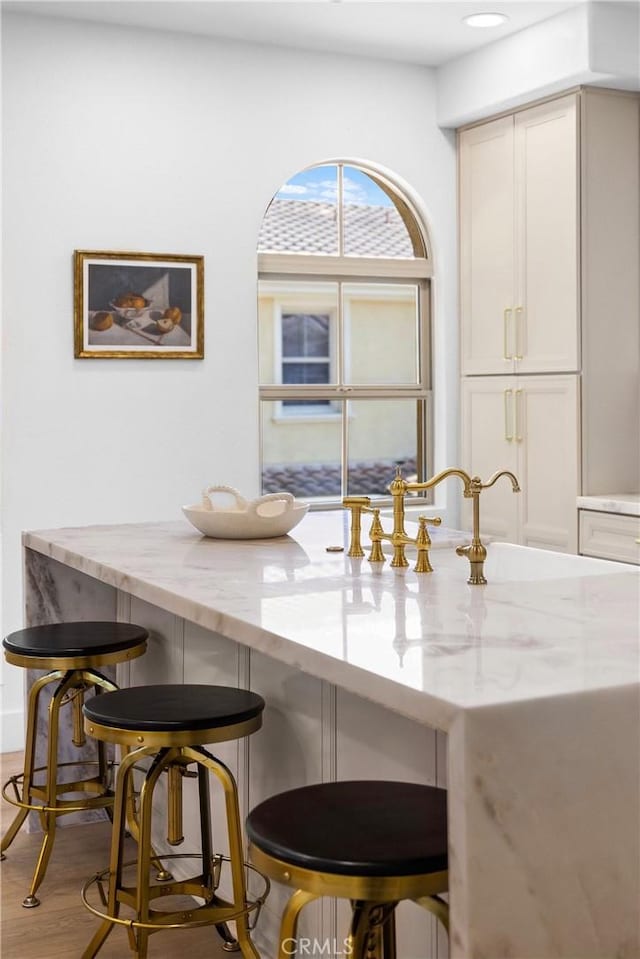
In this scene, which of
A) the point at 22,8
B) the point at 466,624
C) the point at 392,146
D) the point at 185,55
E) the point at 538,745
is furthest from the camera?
the point at 392,146

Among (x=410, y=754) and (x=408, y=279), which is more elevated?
(x=408, y=279)

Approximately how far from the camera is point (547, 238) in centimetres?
471

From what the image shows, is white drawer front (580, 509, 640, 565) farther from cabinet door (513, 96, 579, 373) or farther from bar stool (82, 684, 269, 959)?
bar stool (82, 684, 269, 959)

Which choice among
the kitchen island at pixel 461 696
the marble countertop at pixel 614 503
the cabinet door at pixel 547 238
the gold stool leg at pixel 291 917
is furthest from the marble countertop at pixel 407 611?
the cabinet door at pixel 547 238

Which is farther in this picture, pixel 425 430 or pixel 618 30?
pixel 425 430

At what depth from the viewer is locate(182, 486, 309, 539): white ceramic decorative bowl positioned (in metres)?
3.23

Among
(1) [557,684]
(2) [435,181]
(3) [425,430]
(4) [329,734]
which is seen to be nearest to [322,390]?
(3) [425,430]

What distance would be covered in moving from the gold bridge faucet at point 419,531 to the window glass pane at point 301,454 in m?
2.16

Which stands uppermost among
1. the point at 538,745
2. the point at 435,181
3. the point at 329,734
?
the point at 435,181

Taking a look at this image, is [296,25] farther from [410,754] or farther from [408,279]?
[410,754]

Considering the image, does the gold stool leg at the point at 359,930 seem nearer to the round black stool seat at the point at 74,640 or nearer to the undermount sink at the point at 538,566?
the undermount sink at the point at 538,566

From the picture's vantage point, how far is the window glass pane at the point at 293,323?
202 inches

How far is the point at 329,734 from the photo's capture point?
88.0 inches

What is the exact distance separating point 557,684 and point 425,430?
13.0ft
